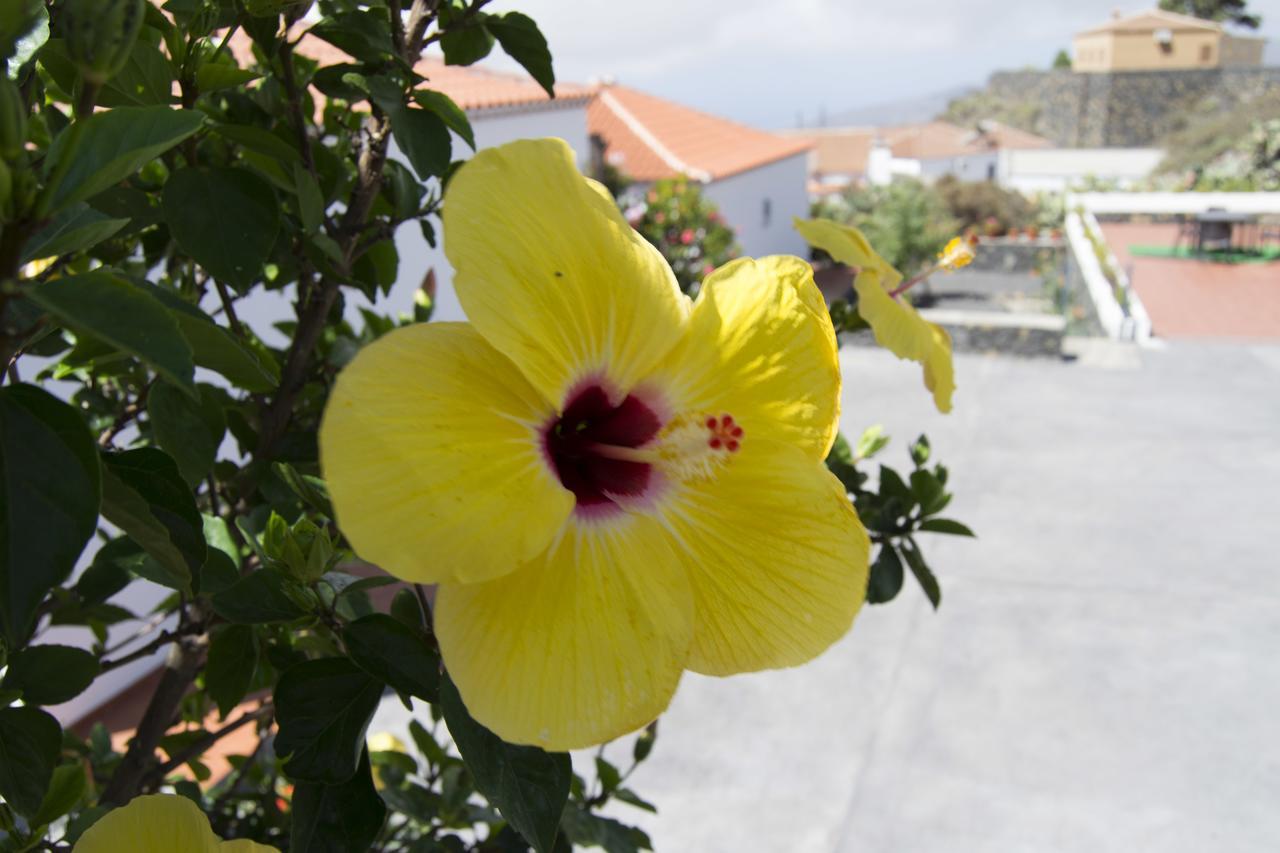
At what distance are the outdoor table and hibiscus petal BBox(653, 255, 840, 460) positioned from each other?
50.0 ft

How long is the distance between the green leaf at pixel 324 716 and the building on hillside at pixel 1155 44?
3958cm

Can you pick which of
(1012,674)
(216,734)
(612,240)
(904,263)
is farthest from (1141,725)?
(904,263)

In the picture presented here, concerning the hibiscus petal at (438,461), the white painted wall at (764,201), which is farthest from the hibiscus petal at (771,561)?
the white painted wall at (764,201)

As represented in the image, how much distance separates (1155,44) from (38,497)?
41645 millimetres

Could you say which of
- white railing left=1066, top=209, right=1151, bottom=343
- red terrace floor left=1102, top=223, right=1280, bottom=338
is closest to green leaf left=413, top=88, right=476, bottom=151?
white railing left=1066, top=209, right=1151, bottom=343

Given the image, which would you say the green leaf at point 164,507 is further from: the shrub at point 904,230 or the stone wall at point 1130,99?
the stone wall at point 1130,99

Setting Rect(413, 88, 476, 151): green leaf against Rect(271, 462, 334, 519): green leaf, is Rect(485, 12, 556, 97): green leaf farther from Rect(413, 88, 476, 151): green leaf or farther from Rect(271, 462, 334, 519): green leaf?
Rect(271, 462, 334, 519): green leaf

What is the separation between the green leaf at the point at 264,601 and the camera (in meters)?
0.71

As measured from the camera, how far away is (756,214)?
14.7 meters

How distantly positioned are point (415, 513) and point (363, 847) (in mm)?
→ 322

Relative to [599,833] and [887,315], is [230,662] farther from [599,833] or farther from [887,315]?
[887,315]

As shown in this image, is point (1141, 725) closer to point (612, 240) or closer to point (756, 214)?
point (612, 240)

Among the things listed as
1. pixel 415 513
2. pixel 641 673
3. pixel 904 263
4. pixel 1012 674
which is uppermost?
pixel 415 513

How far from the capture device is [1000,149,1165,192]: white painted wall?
2653cm
